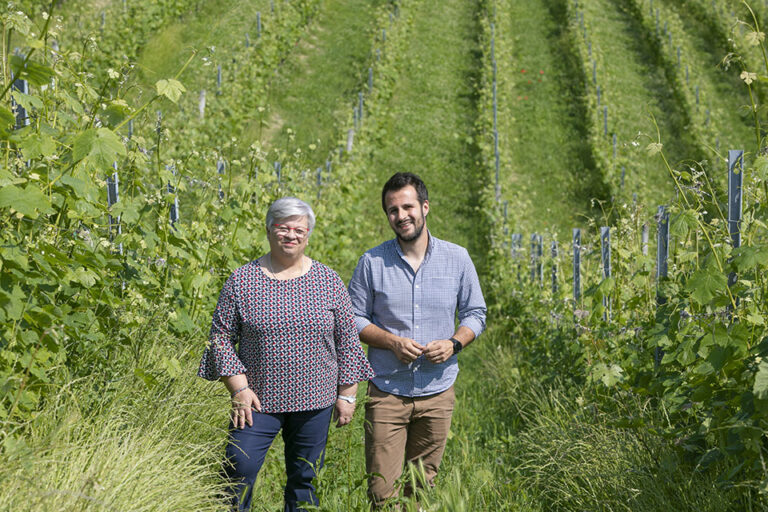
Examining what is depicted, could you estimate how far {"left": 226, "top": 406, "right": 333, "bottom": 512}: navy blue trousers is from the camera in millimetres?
3248

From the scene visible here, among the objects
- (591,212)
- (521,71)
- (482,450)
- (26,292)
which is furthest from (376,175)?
(26,292)

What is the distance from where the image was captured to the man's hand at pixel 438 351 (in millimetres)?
3479

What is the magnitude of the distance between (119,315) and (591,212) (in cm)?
1064

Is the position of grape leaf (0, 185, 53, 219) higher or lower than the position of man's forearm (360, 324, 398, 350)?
higher

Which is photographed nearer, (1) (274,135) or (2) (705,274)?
(2) (705,274)

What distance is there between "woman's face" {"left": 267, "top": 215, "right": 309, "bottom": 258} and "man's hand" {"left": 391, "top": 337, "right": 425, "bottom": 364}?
645 millimetres

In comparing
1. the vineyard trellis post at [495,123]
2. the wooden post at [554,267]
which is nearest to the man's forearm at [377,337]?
the wooden post at [554,267]

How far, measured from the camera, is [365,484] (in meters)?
3.98

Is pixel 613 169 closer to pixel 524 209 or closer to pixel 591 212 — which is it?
pixel 591 212

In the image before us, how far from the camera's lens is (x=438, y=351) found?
3486 millimetres

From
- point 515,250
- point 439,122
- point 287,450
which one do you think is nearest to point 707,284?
point 287,450

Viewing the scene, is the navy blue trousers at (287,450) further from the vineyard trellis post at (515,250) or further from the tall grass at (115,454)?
the vineyard trellis post at (515,250)

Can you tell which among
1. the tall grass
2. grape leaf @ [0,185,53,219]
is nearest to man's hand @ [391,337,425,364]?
the tall grass

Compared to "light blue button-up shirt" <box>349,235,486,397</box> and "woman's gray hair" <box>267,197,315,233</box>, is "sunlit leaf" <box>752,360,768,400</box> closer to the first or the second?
"light blue button-up shirt" <box>349,235,486,397</box>
